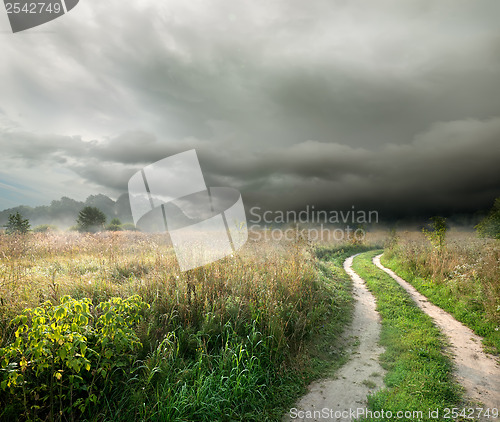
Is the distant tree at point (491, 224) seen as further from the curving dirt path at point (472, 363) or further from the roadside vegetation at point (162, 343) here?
the roadside vegetation at point (162, 343)

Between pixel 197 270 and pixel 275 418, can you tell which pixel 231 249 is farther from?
pixel 275 418

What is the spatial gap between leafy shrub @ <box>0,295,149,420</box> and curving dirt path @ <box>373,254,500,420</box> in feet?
19.1

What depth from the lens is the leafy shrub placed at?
9.46ft

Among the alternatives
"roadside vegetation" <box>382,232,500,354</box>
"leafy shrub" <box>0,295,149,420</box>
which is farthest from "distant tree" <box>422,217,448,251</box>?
"leafy shrub" <box>0,295,149,420</box>

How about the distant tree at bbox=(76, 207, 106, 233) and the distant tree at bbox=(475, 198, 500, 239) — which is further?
the distant tree at bbox=(76, 207, 106, 233)

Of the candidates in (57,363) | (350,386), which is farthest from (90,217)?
(350,386)

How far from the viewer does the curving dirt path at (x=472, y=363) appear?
445cm

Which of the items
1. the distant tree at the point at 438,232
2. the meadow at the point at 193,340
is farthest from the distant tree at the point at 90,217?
the distant tree at the point at 438,232

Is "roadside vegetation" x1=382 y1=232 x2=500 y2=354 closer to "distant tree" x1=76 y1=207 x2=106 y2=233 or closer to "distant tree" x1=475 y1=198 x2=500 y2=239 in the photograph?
"distant tree" x1=475 y1=198 x2=500 y2=239

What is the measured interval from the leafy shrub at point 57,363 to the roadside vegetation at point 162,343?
17mm

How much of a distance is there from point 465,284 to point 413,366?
237 inches

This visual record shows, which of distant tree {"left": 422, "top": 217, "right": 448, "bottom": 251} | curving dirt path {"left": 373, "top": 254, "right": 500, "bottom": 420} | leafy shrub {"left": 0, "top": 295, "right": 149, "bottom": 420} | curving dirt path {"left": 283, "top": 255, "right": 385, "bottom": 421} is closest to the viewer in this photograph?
leafy shrub {"left": 0, "top": 295, "right": 149, "bottom": 420}

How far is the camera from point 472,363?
5410mm

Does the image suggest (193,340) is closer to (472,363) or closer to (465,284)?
(472,363)
